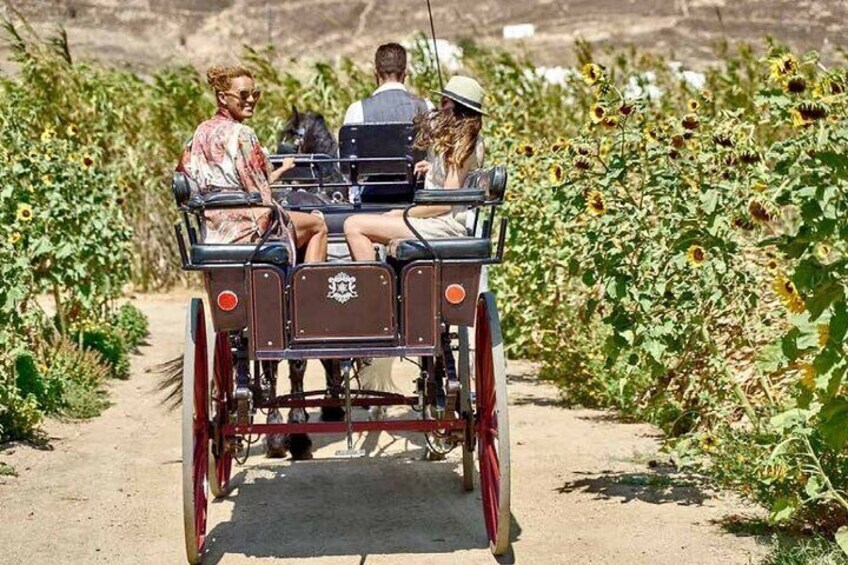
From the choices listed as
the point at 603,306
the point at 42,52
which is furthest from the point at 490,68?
the point at 603,306

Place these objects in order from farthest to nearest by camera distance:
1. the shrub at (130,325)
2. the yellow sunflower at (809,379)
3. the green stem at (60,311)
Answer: the shrub at (130,325), the green stem at (60,311), the yellow sunflower at (809,379)

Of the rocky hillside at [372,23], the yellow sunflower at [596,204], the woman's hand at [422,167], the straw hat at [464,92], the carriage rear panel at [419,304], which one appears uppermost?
the rocky hillside at [372,23]

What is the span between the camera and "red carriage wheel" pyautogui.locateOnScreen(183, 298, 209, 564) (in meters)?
6.17

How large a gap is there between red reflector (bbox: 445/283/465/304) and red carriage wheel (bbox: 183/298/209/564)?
3.38ft

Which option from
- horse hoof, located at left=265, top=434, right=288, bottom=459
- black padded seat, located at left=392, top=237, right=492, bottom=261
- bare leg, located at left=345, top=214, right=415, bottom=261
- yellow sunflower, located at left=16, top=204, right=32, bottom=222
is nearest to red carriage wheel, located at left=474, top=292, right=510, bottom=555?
black padded seat, located at left=392, top=237, right=492, bottom=261

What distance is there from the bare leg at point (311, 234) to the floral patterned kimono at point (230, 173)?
14cm

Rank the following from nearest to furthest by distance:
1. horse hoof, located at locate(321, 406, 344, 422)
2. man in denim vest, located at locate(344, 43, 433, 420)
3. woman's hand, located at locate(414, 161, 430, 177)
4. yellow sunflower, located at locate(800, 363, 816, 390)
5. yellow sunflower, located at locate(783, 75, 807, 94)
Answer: yellow sunflower, located at locate(800, 363, 816, 390) → yellow sunflower, located at locate(783, 75, 807, 94) → woman's hand, located at locate(414, 161, 430, 177) → horse hoof, located at locate(321, 406, 344, 422) → man in denim vest, located at locate(344, 43, 433, 420)

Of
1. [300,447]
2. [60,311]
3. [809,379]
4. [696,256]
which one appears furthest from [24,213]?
[809,379]

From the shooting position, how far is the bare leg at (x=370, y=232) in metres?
6.88

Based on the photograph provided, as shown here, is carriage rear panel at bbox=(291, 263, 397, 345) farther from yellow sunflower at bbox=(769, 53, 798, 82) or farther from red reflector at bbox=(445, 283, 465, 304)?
yellow sunflower at bbox=(769, 53, 798, 82)

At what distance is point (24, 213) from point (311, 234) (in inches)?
130

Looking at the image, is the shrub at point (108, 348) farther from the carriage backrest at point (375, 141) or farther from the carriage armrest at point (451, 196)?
the carriage armrest at point (451, 196)

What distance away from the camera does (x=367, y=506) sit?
24.5 feet

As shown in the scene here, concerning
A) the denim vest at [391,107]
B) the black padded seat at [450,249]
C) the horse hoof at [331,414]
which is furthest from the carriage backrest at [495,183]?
the denim vest at [391,107]
